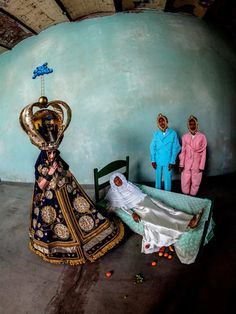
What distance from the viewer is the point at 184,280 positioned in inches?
113

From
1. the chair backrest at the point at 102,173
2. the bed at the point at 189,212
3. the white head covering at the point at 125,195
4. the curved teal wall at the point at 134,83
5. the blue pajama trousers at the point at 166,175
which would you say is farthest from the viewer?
the curved teal wall at the point at 134,83

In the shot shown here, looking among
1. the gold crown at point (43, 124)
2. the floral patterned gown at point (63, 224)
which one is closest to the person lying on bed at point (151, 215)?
the floral patterned gown at point (63, 224)

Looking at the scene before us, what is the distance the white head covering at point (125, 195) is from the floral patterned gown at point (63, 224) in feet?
1.88

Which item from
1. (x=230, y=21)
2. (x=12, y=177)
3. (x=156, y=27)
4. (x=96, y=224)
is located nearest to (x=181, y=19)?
(x=156, y=27)

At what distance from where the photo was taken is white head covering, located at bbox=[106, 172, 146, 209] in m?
3.71

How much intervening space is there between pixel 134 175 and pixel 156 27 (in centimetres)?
356

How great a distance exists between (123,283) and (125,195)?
4.19 ft

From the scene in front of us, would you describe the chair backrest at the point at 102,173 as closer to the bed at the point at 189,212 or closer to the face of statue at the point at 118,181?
the bed at the point at 189,212

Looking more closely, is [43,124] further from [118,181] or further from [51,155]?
[118,181]

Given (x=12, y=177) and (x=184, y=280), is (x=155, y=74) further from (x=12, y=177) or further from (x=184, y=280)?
(x=12, y=177)

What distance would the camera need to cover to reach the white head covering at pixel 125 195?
3715 mm

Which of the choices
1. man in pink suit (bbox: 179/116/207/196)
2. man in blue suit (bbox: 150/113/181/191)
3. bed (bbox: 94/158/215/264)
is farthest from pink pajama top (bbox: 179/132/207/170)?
bed (bbox: 94/158/215/264)

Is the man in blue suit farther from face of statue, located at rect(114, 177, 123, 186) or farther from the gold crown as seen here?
the gold crown

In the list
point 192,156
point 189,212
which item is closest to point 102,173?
point 189,212
